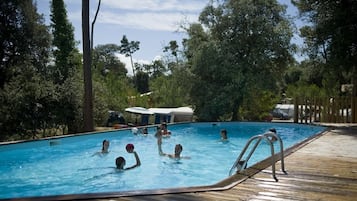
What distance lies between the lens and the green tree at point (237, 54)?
2202 centimetres

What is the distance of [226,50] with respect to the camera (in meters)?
22.4

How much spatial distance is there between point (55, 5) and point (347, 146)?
19.7 meters

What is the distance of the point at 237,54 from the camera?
23.0m

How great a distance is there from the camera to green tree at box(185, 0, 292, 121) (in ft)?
72.2

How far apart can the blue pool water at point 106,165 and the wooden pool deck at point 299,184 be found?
2.96 m

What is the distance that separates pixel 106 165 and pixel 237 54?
14.7 m

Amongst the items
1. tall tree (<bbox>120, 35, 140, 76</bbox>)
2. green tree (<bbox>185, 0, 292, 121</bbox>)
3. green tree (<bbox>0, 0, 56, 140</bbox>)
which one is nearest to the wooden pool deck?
green tree (<bbox>0, 0, 56, 140</bbox>)

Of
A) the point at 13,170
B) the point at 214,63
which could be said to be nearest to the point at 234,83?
the point at 214,63

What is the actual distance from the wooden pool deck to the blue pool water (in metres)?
2.96

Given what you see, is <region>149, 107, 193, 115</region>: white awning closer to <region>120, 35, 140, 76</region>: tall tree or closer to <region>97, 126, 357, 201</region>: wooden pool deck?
<region>97, 126, 357, 201</region>: wooden pool deck

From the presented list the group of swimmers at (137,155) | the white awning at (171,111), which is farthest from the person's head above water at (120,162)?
the white awning at (171,111)

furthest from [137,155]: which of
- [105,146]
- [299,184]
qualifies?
[299,184]

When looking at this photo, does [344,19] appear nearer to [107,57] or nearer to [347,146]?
[347,146]

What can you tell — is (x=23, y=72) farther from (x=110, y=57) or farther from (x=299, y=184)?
(x=110, y=57)
